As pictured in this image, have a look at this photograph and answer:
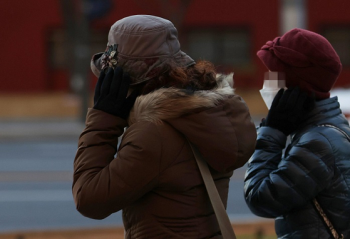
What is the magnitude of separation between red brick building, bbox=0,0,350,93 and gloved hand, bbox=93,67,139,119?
23.9 m

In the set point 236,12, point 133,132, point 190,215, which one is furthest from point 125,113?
point 236,12

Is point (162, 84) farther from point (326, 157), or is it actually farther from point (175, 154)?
point (326, 157)

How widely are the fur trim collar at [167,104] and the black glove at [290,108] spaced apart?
464mm

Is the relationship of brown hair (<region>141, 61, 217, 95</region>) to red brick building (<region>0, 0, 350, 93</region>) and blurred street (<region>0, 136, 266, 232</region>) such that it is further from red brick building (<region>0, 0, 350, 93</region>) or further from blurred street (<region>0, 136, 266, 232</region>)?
red brick building (<region>0, 0, 350, 93</region>)

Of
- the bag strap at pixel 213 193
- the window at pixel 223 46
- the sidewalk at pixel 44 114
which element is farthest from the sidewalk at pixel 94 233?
the window at pixel 223 46

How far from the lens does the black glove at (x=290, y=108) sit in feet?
9.29

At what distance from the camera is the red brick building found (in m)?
26.7

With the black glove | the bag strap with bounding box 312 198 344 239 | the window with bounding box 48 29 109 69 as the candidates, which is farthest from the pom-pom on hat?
the window with bounding box 48 29 109 69

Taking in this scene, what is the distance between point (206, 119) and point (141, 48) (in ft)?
1.08

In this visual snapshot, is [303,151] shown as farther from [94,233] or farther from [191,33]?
[191,33]

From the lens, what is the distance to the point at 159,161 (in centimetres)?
238

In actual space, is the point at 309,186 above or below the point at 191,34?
above

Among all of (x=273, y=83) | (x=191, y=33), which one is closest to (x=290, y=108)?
(x=273, y=83)

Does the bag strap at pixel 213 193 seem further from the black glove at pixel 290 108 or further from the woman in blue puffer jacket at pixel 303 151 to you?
the black glove at pixel 290 108
